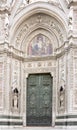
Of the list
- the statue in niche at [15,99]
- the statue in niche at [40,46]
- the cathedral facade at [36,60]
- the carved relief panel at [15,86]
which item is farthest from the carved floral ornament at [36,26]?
the statue in niche at [15,99]

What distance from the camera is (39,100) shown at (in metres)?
21.4

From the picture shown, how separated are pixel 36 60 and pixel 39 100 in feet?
8.49

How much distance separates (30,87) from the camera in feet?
71.1

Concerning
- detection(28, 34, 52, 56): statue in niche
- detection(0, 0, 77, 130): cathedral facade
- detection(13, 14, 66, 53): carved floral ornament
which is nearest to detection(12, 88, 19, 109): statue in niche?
detection(0, 0, 77, 130): cathedral facade

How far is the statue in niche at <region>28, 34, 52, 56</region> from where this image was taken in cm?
2186

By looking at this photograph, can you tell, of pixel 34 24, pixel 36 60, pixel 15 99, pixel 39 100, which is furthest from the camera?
pixel 34 24

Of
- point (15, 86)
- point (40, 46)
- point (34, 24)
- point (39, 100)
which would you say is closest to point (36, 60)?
point (40, 46)

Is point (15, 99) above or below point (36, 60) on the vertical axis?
below

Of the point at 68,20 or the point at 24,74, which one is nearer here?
the point at 68,20

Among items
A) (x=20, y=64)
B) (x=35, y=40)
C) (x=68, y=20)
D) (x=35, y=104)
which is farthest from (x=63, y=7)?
(x=35, y=104)

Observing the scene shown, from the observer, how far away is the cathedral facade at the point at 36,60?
66.0 ft

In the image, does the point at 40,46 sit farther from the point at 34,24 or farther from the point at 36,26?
the point at 34,24

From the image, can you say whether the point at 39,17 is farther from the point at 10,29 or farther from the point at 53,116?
the point at 53,116

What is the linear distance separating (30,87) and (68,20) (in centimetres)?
496
